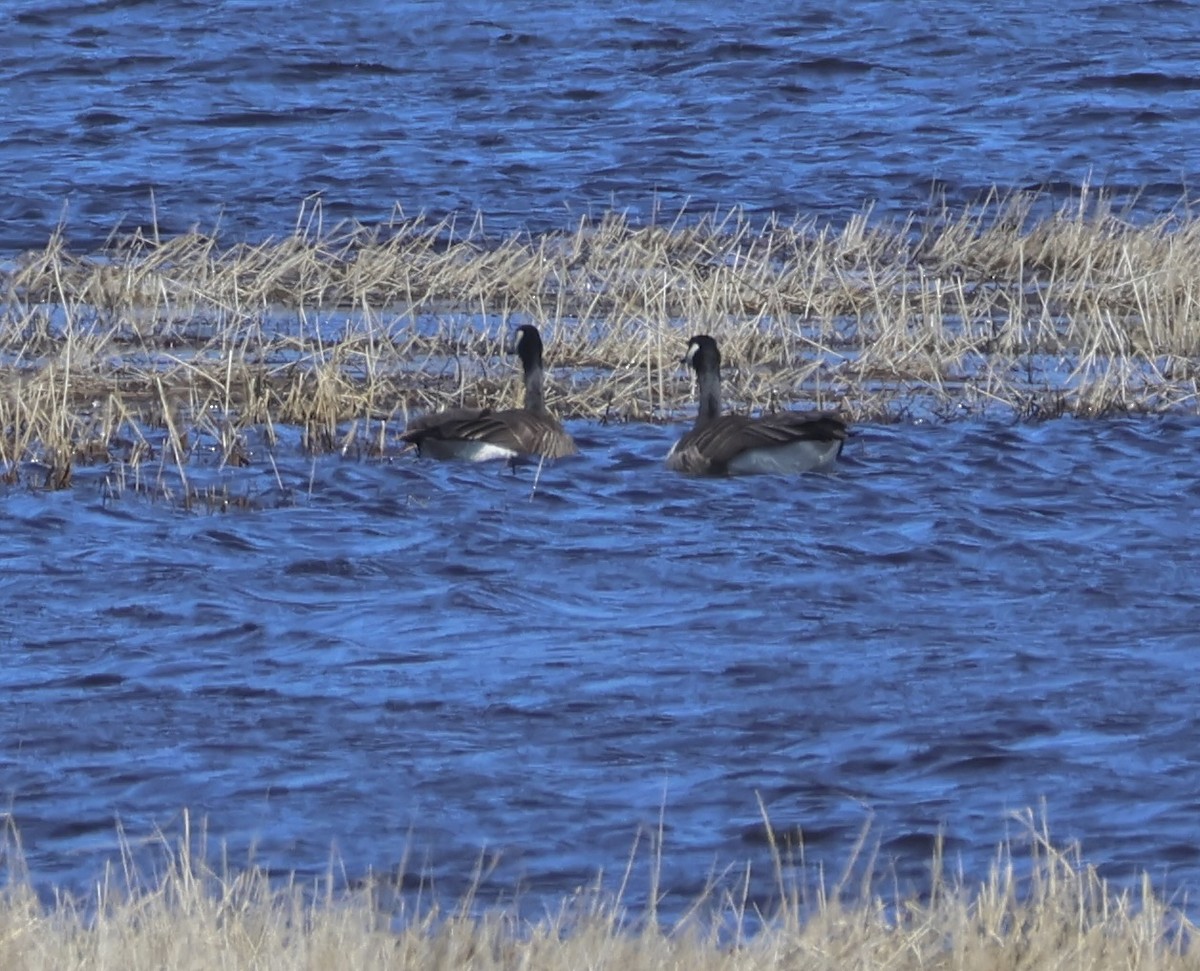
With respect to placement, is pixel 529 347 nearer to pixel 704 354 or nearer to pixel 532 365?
pixel 532 365

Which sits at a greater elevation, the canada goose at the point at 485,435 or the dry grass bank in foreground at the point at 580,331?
the canada goose at the point at 485,435

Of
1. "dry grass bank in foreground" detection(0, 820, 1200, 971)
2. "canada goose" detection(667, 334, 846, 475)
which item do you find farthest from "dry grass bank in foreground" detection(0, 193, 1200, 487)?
"dry grass bank in foreground" detection(0, 820, 1200, 971)

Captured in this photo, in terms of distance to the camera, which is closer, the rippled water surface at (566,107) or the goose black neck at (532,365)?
the goose black neck at (532,365)

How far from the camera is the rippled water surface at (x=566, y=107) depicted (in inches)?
1014

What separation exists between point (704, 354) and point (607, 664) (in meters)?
4.53

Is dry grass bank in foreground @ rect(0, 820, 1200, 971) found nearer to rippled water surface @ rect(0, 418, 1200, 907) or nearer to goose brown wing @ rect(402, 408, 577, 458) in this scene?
rippled water surface @ rect(0, 418, 1200, 907)

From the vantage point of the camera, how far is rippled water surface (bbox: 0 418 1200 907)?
7.09m

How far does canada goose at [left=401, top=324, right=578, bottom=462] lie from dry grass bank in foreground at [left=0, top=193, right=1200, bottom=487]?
361 mm

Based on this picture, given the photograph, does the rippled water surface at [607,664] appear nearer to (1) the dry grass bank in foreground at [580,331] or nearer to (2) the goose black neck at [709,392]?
(2) the goose black neck at [709,392]

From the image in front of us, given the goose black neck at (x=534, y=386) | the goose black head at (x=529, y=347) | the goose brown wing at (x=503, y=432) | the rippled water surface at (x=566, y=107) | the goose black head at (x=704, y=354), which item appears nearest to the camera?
the goose brown wing at (x=503, y=432)

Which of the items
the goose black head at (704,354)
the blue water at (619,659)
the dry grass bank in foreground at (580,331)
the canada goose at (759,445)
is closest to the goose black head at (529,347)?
the blue water at (619,659)

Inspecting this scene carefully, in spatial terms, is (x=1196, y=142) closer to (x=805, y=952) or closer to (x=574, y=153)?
(x=574, y=153)

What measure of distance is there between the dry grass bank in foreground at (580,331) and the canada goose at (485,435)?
361 mm

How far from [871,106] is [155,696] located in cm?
2696
